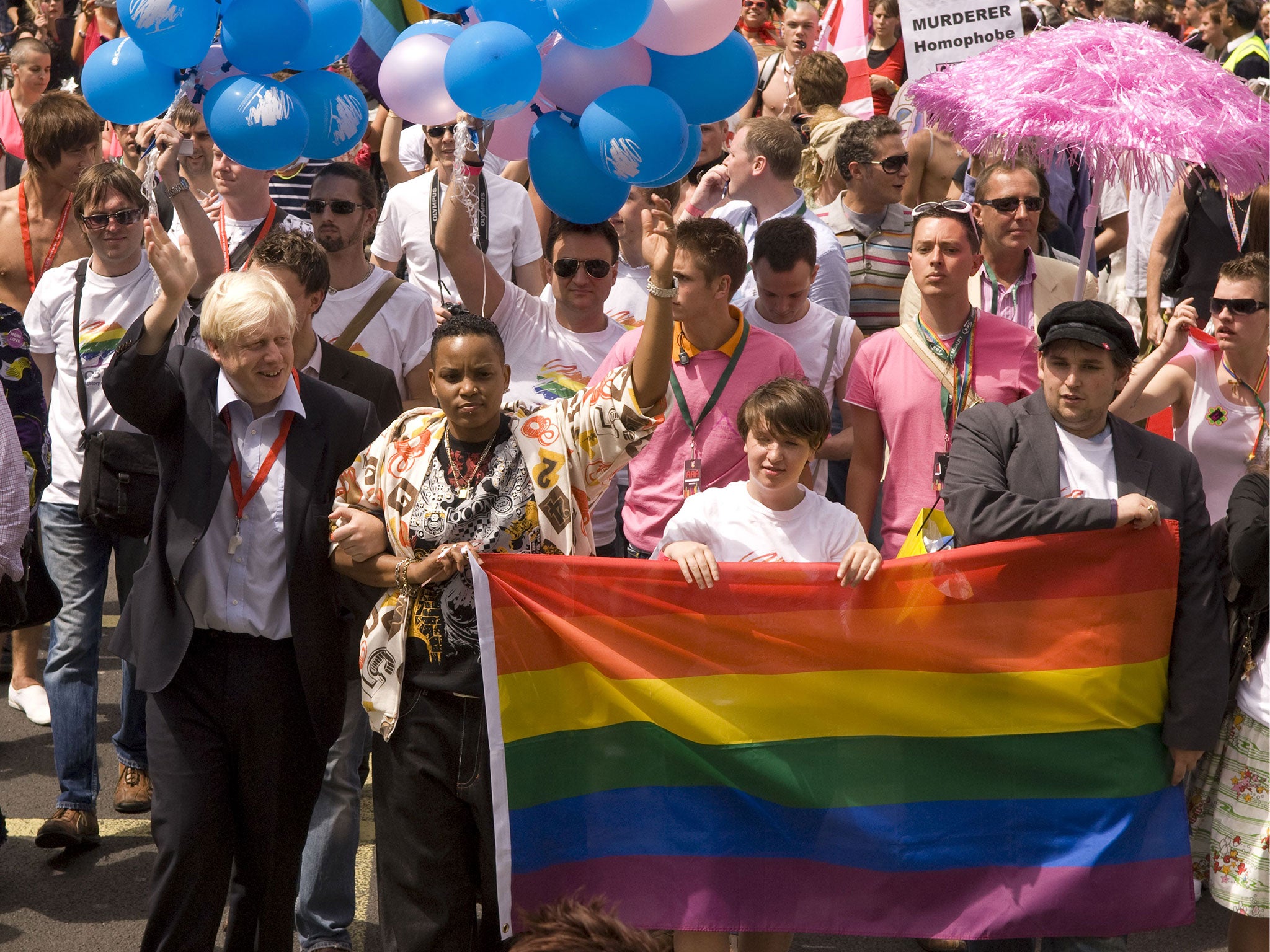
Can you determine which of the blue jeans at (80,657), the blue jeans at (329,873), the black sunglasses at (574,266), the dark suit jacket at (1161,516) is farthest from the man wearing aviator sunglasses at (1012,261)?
the blue jeans at (80,657)

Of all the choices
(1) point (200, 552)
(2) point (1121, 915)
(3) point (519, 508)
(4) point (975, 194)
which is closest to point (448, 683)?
(3) point (519, 508)

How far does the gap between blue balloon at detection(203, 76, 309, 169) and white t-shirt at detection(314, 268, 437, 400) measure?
101cm


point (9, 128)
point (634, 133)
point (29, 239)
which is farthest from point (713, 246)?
point (9, 128)

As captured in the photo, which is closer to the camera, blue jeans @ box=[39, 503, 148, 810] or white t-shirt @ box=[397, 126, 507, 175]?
blue jeans @ box=[39, 503, 148, 810]

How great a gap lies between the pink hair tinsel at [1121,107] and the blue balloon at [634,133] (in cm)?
118

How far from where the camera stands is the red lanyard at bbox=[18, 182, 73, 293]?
679 centimetres

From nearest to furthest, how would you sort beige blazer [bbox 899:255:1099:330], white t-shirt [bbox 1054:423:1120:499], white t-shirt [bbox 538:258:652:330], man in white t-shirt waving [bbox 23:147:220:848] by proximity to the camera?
white t-shirt [bbox 1054:423:1120:499] → man in white t-shirt waving [bbox 23:147:220:848] → beige blazer [bbox 899:255:1099:330] → white t-shirt [bbox 538:258:652:330]

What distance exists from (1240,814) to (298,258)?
3.46m

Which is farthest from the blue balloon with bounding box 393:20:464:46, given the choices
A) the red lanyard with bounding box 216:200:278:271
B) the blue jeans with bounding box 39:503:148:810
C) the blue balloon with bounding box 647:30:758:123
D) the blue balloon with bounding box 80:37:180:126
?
the blue jeans with bounding box 39:503:148:810

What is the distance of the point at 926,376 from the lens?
5125mm

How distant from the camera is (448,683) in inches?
157

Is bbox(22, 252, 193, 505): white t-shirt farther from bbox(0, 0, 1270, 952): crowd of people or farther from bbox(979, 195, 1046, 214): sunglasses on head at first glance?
bbox(979, 195, 1046, 214): sunglasses on head

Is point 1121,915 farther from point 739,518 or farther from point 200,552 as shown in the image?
point 200,552

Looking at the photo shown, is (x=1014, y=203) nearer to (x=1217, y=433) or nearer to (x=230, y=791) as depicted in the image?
(x=1217, y=433)
